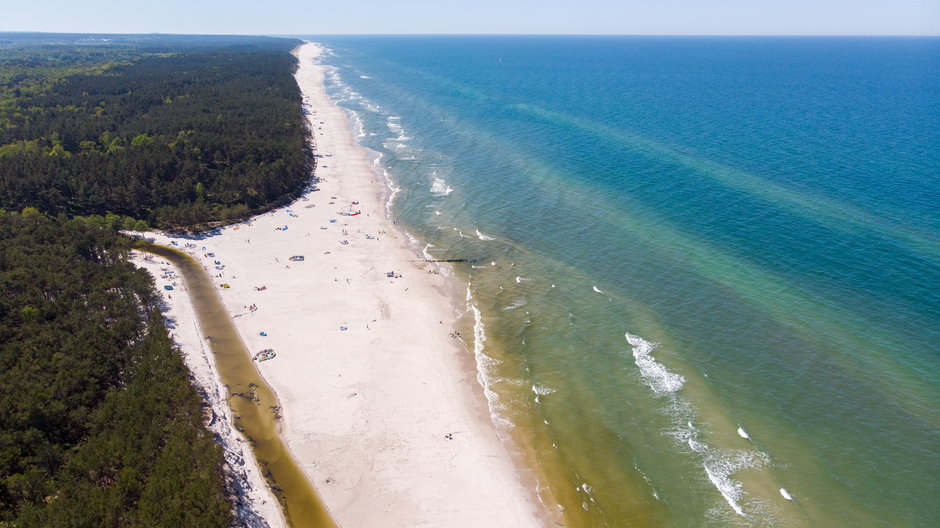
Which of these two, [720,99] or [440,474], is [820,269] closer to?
[440,474]

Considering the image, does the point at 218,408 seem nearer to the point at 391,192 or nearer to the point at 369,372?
the point at 369,372

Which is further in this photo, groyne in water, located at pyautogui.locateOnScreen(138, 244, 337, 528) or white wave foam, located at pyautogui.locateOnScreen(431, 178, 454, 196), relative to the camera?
white wave foam, located at pyautogui.locateOnScreen(431, 178, 454, 196)

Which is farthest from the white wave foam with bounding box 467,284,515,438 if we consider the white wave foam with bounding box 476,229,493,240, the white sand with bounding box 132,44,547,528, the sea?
the white wave foam with bounding box 476,229,493,240

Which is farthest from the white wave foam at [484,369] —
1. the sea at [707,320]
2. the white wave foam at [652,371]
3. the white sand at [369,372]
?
the white wave foam at [652,371]

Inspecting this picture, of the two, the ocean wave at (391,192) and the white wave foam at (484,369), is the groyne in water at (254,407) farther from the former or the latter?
the ocean wave at (391,192)

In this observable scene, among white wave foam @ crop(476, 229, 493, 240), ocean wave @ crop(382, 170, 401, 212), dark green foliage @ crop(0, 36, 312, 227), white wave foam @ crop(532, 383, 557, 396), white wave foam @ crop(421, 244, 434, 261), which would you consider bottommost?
white wave foam @ crop(532, 383, 557, 396)

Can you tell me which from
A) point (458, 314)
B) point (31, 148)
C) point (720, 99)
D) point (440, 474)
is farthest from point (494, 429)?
point (720, 99)

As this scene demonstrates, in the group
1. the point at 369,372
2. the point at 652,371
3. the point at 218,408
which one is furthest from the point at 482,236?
the point at 218,408

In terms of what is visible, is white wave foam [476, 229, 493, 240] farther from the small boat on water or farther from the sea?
the small boat on water
